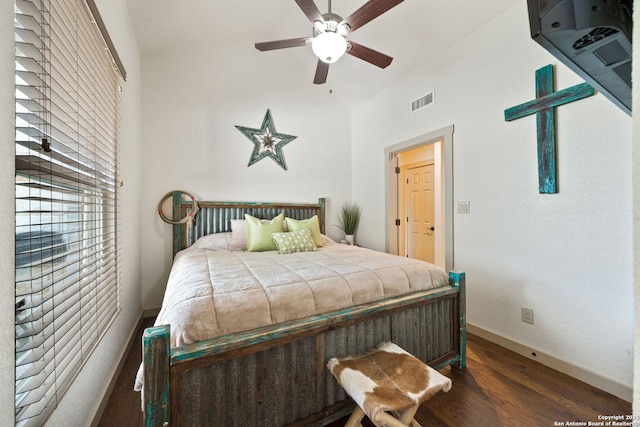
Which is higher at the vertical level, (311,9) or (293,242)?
(311,9)

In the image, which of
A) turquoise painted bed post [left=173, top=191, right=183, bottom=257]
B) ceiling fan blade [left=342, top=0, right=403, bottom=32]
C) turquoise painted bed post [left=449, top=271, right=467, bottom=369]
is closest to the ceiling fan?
ceiling fan blade [left=342, top=0, right=403, bottom=32]

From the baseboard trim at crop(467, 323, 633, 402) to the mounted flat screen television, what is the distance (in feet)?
6.83

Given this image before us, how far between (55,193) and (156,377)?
0.86 metres

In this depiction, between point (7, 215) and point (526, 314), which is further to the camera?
point (526, 314)

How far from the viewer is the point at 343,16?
9.15 feet

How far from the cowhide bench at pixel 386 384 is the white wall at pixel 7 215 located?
3.59 ft

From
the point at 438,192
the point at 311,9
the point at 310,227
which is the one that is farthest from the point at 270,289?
the point at 438,192

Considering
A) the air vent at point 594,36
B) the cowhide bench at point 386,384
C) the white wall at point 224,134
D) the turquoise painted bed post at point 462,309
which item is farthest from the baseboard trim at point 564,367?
the white wall at point 224,134

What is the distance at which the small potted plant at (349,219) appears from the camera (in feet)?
12.6

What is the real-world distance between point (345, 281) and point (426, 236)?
10.6 ft

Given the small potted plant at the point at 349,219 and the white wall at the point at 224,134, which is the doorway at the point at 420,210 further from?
the white wall at the point at 224,134

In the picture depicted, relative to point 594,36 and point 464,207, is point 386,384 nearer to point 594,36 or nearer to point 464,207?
point 594,36

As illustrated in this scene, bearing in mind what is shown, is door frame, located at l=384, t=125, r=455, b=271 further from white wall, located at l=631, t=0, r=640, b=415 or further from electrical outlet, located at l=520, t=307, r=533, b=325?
white wall, located at l=631, t=0, r=640, b=415

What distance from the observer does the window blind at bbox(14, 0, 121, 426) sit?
30.4 inches
